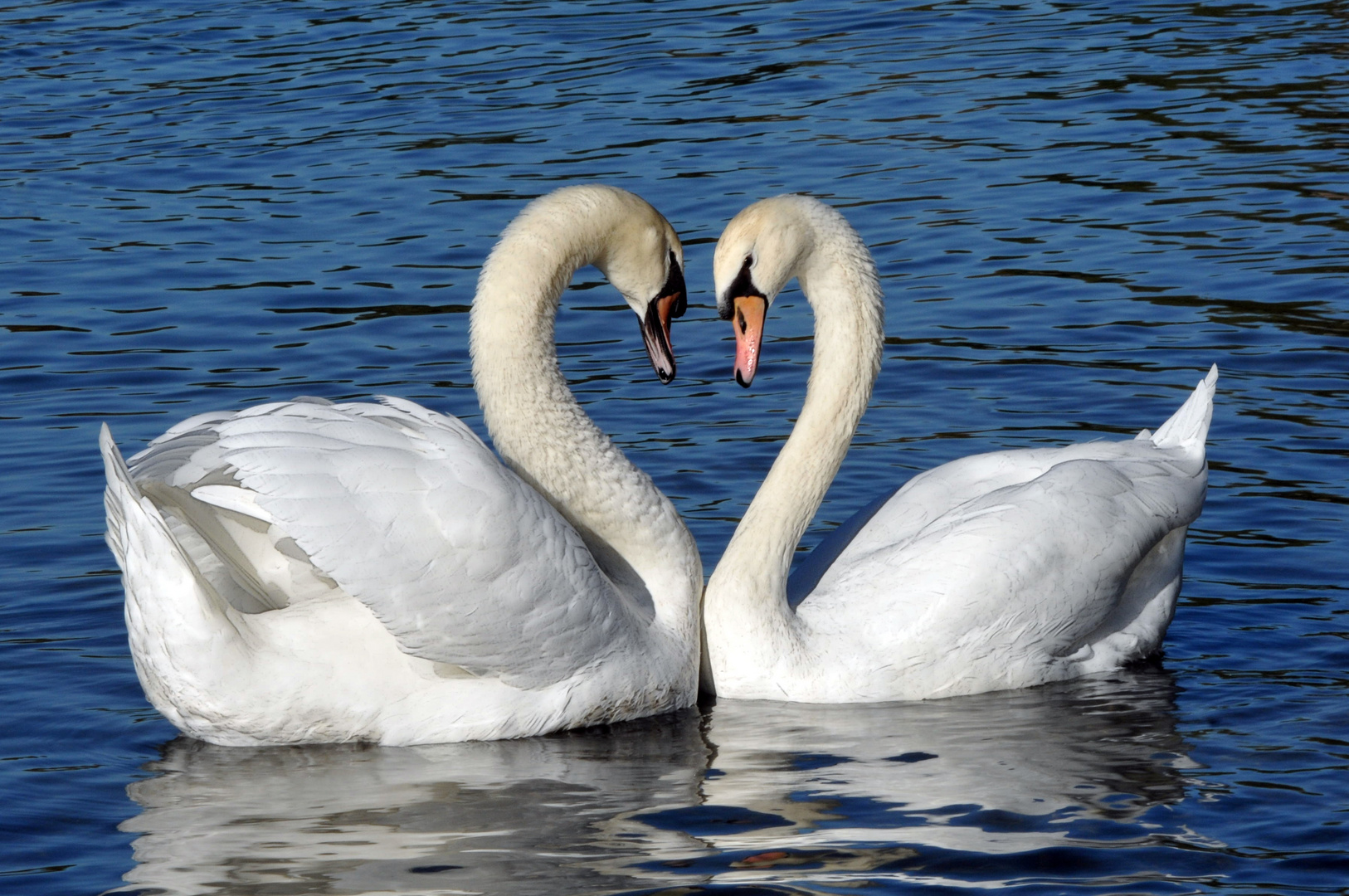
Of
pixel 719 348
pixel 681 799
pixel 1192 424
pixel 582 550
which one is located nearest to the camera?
pixel 681 799

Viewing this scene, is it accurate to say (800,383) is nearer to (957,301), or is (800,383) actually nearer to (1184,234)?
(957,301)

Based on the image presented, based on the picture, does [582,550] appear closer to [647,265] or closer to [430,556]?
[430,556]

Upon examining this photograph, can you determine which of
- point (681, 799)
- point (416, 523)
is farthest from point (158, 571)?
point (681, 799)

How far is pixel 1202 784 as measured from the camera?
583cm

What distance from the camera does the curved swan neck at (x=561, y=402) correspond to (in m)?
6.55

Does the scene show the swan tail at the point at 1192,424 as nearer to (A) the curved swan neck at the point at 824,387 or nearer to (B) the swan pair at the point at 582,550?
(B) the swan pair at the point at 582,550

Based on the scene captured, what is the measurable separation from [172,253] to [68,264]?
58 cm

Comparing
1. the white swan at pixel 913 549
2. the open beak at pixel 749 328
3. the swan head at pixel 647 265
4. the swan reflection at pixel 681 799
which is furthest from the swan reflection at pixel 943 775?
the swan head at pixel 647 265

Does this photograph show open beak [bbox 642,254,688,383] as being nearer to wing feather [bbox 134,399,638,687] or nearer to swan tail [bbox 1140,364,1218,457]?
wing feather [bbox 134,399,638,687]

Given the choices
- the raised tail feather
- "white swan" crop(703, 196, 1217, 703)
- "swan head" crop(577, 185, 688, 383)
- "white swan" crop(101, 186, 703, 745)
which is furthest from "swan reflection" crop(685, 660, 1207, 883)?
the raised tail feather

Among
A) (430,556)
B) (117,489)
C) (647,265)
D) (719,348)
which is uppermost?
(647,265)

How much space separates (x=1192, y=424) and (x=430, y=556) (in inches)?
108

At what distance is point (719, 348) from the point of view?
10477 millimetres

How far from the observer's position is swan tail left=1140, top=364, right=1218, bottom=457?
7160 millimetres
